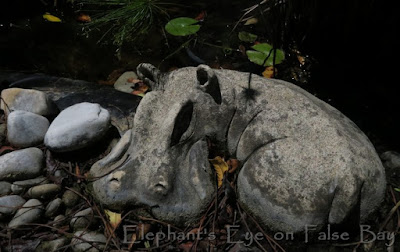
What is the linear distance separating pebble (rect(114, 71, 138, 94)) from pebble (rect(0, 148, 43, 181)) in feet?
3.05

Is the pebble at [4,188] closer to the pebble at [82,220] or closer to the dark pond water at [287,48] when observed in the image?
the pebble at [82,220]

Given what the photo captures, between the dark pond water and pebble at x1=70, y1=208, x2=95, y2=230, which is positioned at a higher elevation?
the dark pond water

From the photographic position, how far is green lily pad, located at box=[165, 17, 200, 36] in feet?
9.38

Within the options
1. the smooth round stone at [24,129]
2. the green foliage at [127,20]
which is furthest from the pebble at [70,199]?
the green foliage at [127,20]

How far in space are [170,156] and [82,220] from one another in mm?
536

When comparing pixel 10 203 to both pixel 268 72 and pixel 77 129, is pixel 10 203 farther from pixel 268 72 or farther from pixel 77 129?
pixel 268 72

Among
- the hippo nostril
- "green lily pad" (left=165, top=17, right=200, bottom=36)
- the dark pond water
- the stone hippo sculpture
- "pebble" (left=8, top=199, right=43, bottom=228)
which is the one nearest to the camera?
the stone hippo sculpture

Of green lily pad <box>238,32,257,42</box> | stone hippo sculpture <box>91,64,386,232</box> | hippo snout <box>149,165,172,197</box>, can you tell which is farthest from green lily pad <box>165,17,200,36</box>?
hippo snout <box>149,165,172,197</box>

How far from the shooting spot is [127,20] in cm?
335

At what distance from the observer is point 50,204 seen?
1.96 m

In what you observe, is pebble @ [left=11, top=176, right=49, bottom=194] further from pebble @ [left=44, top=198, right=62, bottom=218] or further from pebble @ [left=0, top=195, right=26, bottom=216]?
pebble @ [left=44, top=198, right=62, bottom=218]

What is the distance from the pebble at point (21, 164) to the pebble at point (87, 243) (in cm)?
49

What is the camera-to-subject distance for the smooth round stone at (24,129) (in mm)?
2182

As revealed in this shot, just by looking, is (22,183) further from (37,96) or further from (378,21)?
(378,21)
